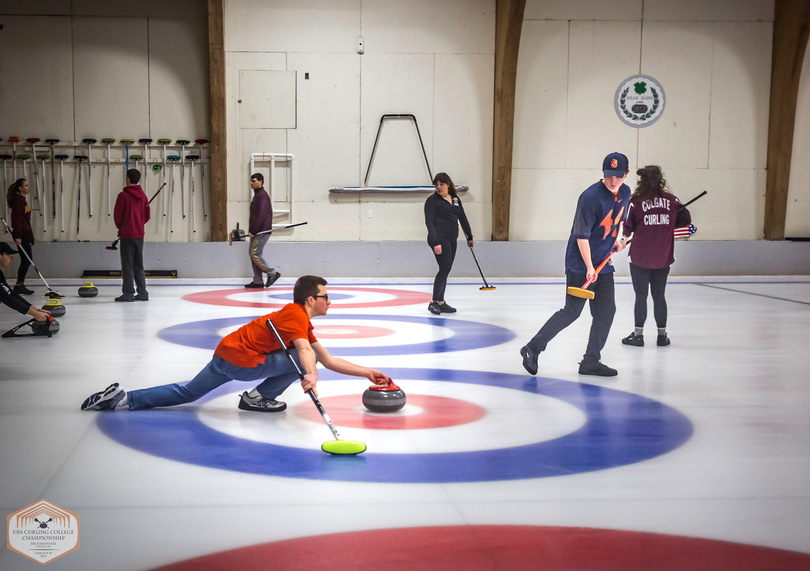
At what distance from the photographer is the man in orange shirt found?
518cm

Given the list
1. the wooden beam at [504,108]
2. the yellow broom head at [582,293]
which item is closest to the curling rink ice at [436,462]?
the yellow broom head at [582,293]

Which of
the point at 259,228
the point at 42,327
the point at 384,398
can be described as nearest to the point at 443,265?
the point at 259,228

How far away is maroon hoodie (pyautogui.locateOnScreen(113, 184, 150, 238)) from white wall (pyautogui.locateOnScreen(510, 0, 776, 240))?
810 centimetres

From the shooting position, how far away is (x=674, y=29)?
17516mm

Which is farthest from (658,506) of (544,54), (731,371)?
(544,54)

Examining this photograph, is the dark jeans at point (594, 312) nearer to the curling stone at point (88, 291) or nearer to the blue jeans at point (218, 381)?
the blue jeans at point (218, 381)

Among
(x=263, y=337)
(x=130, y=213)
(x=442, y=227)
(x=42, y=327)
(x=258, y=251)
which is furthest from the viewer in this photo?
(x=258, y=251)

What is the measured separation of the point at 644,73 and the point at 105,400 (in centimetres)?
1496

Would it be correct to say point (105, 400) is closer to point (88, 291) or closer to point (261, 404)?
point (261, 404)

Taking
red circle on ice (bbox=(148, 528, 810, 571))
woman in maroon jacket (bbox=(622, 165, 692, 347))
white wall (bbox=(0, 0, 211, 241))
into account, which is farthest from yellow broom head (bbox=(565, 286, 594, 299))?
white wall (bbox=(0, 0, 211, 241))

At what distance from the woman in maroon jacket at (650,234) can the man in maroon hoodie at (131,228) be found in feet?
24.1

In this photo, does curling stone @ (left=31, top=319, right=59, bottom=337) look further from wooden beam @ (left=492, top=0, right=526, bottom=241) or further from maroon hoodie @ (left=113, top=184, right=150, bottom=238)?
wooden beam @ (left=492, top=0, right=526, bottom=241)

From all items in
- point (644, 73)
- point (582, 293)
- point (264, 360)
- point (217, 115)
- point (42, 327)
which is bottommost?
point (42, 327)

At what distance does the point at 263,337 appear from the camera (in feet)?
17.4
